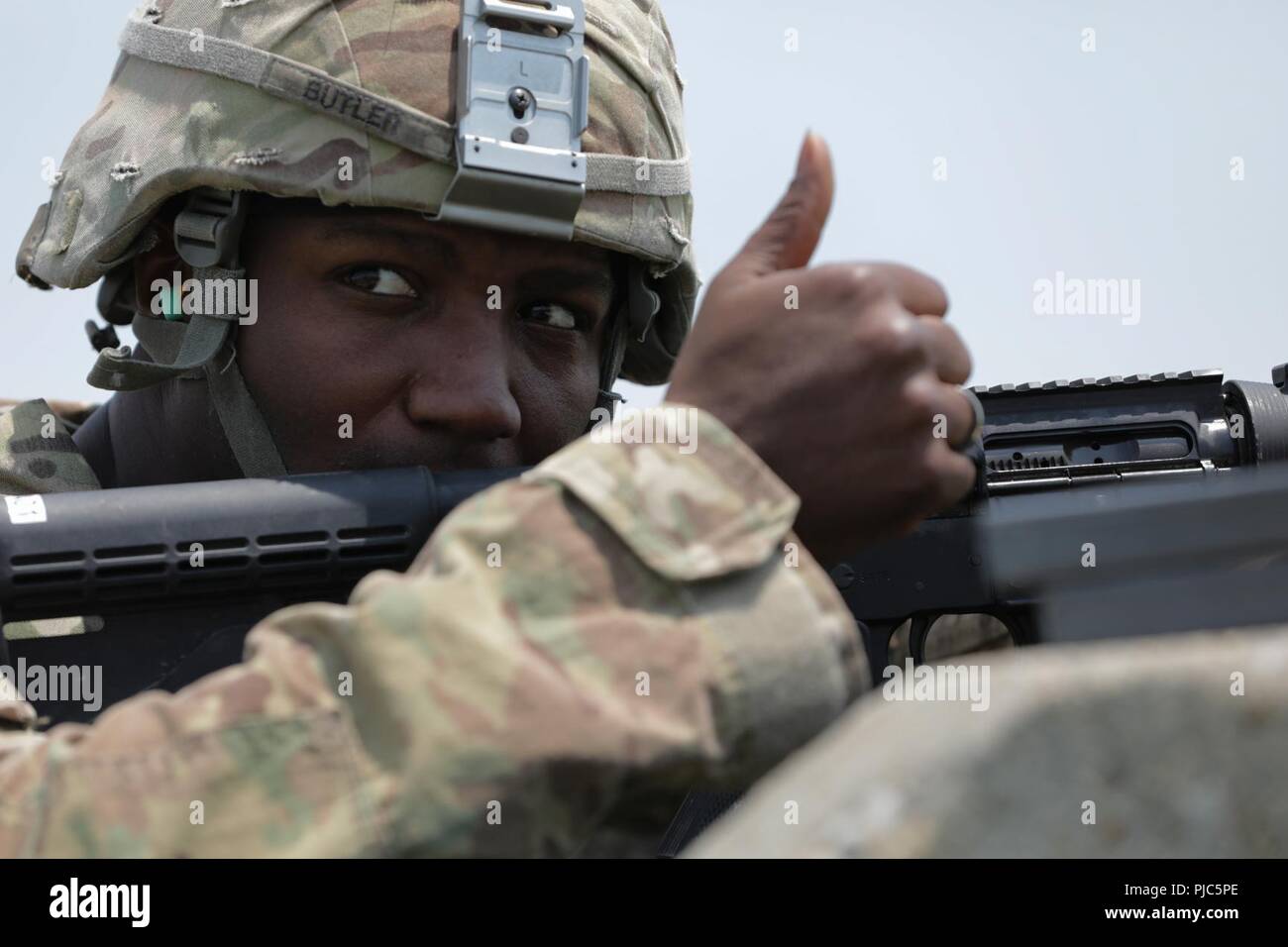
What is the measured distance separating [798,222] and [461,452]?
1058 mm

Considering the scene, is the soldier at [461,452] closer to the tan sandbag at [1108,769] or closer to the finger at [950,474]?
the finger at [950,474]

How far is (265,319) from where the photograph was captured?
291 cm

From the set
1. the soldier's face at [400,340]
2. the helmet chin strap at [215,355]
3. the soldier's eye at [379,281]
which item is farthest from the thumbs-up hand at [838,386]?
the helmet chin strap at [215,355]

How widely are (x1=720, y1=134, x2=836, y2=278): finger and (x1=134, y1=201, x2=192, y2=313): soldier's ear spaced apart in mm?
1618

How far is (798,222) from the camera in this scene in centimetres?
185

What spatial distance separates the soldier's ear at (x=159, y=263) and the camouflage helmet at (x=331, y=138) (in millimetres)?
26

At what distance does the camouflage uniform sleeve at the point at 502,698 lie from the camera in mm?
1348

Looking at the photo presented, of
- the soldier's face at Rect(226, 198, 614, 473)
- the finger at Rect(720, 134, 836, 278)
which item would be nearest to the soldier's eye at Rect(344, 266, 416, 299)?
the soldier's face at Rect(226, 198, 614, 473)

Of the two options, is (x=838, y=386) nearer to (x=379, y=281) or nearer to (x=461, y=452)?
(x=461, y=452)

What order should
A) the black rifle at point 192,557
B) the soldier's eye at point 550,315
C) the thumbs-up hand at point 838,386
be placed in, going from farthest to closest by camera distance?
1. the soldier's eye at point 550,315
2. the black rifle at point 192,557
3. the thumbs-up hand at point 838,386

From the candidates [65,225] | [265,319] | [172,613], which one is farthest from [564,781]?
[65,225]
